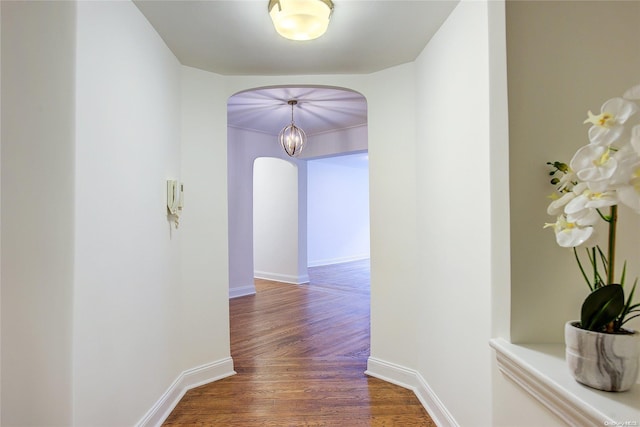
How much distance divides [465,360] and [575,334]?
0.83m

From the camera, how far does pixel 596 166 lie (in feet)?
2.73

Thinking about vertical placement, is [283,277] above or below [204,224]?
below

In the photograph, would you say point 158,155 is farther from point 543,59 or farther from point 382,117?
point 543,59

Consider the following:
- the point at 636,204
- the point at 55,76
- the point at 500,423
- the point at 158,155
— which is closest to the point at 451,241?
the point at 500,423

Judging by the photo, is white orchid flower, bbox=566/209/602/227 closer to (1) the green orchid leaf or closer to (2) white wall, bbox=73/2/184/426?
(1) the green orchid leaf

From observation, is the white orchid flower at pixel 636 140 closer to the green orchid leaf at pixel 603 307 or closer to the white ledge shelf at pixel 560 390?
the green orchid leaf at pixel 603 307

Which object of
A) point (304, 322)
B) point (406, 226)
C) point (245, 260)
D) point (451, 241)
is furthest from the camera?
point (245, 260)

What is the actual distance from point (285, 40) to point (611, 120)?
1.79 m

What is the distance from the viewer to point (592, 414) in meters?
0.78

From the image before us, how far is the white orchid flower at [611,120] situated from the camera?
819mm

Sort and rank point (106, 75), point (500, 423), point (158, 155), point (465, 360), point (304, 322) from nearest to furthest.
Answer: point (500, 423) → point (106, 75) → point (465, 360) → point (158, 155) → point (304, 322)

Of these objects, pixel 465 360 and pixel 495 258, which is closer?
pixel 495 258

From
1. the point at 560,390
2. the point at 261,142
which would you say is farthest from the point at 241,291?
the point at 560,390

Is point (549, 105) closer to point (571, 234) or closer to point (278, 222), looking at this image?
point (571, 234)
